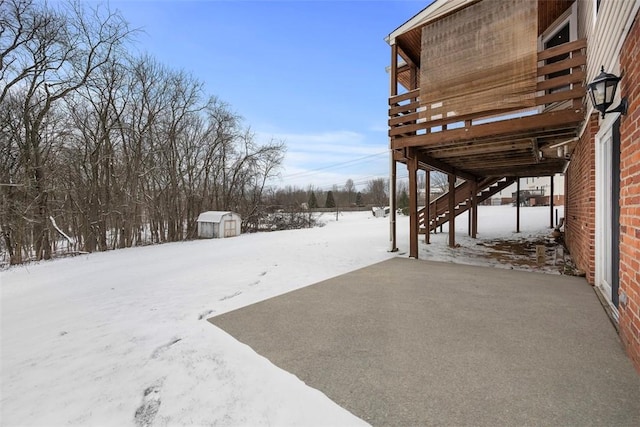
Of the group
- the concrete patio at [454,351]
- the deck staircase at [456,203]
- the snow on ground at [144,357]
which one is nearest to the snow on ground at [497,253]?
the deck staircase at [456,203]

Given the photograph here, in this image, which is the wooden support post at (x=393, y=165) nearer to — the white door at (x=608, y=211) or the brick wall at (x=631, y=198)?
the white door at (x=608, y=211)

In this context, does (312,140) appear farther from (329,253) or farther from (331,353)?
(331,353)

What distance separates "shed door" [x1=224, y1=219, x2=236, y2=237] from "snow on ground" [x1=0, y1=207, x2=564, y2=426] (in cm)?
690

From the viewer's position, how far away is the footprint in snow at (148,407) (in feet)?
5.42

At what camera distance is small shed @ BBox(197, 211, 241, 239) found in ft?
39.9

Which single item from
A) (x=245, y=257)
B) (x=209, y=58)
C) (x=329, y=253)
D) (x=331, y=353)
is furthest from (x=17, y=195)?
(x=331, y=353)

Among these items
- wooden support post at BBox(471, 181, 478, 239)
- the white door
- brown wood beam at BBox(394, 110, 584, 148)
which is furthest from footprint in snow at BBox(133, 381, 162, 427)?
wooden support post at BBox(471, 181, 478, 239)

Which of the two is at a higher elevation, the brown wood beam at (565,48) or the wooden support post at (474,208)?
the brown wood beam at (565,48)

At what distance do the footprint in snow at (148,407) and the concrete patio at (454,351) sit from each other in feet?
2.55

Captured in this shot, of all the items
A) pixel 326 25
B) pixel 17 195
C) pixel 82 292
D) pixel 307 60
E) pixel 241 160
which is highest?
pixel 307 60

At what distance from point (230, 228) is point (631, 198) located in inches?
480

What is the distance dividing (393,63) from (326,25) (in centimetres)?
305

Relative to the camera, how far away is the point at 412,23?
20.3 feet

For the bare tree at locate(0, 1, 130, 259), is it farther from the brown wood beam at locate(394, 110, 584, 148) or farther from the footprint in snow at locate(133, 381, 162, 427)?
the brown wood beam at locate(394, 110, 584, 148)
